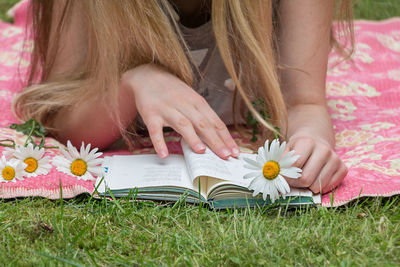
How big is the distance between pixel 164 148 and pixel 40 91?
505 millimetres

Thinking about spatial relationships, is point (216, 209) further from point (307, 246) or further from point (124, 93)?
point (124, 93)

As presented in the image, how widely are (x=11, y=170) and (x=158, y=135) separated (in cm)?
33

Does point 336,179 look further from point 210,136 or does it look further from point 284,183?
point 210,136

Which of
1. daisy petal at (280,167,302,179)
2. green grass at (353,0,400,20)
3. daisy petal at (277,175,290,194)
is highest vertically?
daisy petal at (280,167,302,179)

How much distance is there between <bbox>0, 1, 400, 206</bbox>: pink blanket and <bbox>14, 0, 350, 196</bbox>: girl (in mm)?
82

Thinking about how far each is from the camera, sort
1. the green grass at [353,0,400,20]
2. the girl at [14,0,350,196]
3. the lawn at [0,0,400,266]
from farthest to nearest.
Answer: the green grass at [353,0,400,20]
the girl at [14,0,350,196]
the lawn at [0,0,400,266]

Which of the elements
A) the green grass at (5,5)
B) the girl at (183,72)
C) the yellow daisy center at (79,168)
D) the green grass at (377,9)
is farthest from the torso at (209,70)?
the green grass at (5,5)

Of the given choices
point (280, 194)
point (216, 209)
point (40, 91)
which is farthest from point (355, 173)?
point (40, 91)

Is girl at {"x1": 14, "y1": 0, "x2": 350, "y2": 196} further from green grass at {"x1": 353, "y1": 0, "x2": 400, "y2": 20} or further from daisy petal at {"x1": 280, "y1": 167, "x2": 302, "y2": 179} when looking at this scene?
green grass at {"x1": 353, "y1": 0, "x2": 400, "y2": 20}

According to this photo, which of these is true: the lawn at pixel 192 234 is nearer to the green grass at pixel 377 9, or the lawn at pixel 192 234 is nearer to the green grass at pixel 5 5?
the green grass at pixel 377 9

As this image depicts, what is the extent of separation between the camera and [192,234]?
0.96 metres

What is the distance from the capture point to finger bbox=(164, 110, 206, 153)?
120 centimetres

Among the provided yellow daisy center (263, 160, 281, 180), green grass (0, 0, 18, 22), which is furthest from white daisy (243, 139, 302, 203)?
green grass (0, 0, 18, 22)

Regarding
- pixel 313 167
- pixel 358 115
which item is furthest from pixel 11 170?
pixel 358 115
